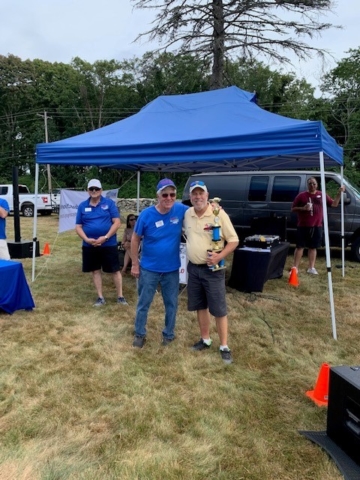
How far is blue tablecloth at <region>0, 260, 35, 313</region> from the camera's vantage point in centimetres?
421

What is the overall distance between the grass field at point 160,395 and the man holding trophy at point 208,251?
49 cm

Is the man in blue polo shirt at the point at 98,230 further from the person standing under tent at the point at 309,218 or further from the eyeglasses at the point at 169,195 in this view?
the person standing under tent at the point at 309,218

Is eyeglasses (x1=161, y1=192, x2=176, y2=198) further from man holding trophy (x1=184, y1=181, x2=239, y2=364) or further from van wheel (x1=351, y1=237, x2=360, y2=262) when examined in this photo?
van wheel (x1=351, y1=237, x2=360, y2=262)

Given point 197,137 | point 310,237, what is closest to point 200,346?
point 197,137

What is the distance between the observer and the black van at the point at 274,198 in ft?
25.4

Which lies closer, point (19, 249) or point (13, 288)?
point (13, 288)

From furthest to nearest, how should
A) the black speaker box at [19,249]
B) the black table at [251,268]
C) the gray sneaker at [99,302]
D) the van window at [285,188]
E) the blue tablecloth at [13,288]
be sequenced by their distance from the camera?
the van window at [285,188], the black speaker box at [19,249], the black table at [251,268], the gray sneaker at [99,302], the blue tablecloth at [13,288]

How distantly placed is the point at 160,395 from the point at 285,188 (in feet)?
21.7

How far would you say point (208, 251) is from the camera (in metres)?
3.14

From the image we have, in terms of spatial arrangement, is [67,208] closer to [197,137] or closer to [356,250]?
[197,137]

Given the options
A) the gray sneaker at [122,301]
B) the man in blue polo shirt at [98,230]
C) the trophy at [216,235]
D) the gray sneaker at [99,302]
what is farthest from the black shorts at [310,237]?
the trophy at [216,235]

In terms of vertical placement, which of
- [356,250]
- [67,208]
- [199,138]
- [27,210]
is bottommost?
[27,210]

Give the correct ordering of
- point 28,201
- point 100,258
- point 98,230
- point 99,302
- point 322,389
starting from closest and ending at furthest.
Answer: point 322,389
point 98,230
point 100,258
point 99,302
point 28,201

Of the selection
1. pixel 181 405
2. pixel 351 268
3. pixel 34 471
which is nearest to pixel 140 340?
pixel 181 405
